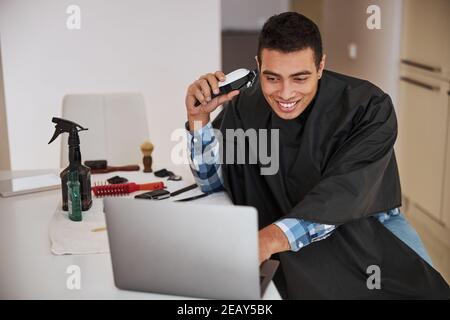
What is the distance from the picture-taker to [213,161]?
1.84 m

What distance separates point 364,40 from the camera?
14.0 ft

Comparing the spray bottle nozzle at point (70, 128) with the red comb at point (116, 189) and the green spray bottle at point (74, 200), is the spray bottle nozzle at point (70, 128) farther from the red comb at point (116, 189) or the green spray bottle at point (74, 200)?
the red comb at point (116, 189)

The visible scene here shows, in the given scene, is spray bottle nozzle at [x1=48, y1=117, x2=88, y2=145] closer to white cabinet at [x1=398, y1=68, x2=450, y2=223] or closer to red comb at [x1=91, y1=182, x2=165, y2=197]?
red comb at [x1=91, y1=182, x2=165, y2=197]

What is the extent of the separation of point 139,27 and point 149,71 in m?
0.22

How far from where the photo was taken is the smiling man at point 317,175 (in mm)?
1550

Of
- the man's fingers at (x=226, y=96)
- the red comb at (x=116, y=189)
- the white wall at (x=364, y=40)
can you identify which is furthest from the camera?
the white wall at (x=364, y=40)

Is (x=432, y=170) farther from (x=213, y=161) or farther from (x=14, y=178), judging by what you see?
(x=14, y=178)

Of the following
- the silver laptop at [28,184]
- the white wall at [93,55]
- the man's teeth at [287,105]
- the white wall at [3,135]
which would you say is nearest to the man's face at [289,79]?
the man's teeth at [287,105]

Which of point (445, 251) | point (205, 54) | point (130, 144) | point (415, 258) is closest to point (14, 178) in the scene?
point (130, 144)

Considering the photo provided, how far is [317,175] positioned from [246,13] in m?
4.27

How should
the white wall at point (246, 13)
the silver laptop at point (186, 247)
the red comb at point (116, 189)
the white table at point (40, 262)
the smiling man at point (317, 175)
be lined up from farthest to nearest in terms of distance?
the white wall at point (246, 13), the red comb at point (116, 189), the smiling man at point (317, 175), the white table at point (40, 262), the silver laptop at point (186, 247)

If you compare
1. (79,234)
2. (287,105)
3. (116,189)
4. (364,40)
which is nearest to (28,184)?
(116,189)

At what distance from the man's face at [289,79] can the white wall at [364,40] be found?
222 cm

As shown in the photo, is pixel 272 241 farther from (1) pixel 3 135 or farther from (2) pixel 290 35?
(1) pixel 3 135
